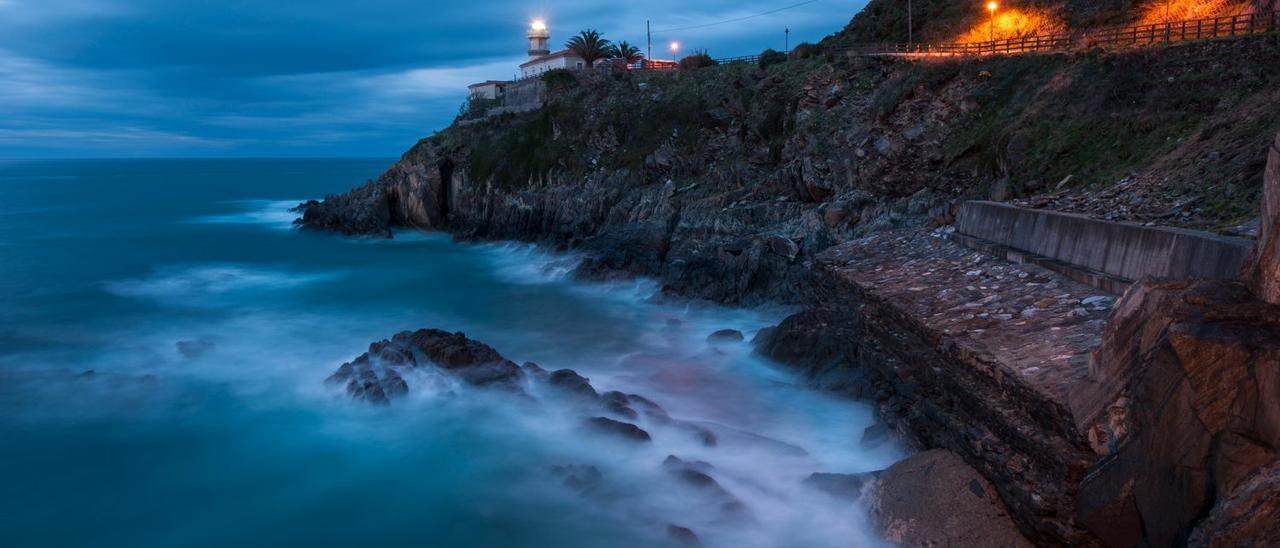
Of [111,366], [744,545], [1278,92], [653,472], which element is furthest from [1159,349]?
[111,366]

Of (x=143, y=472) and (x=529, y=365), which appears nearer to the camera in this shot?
(x=143, y=472)

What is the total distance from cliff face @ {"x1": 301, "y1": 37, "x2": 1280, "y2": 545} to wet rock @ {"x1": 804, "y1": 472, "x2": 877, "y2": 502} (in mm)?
1015

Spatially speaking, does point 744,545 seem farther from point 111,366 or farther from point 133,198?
point 133,198

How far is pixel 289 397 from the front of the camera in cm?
1673

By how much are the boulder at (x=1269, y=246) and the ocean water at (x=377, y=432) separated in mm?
5023

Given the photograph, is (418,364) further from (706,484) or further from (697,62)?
(697,62)

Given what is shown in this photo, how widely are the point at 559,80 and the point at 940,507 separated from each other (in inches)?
1554

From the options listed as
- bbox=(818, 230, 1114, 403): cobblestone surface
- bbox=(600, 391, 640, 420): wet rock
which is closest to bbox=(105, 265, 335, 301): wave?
bbox=(600, 391, 640, 420): wet rock

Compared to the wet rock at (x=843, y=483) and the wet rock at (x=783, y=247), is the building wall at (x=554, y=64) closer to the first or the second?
the wet rock at (x=783, y=247)

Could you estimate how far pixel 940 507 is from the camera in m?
9.12

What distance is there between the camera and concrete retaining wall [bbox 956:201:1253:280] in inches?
364

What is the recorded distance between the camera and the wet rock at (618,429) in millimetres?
13266

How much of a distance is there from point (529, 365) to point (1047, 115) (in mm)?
15699

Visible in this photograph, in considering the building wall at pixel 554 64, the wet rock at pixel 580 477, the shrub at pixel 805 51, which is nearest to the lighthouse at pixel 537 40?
the building wall at pixel 554 64
